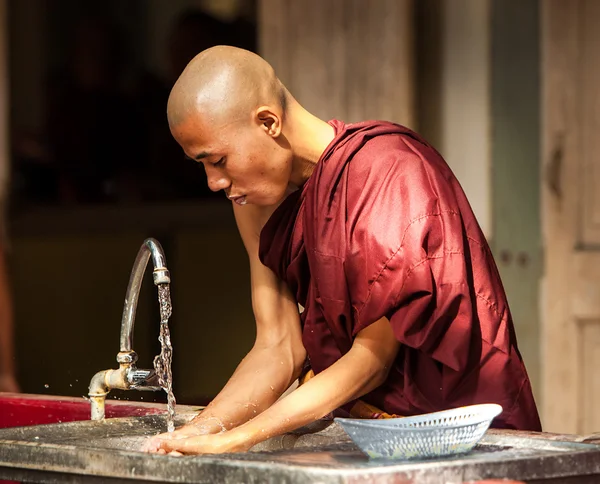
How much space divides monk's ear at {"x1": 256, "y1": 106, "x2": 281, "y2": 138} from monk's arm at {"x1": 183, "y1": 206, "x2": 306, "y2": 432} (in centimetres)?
29

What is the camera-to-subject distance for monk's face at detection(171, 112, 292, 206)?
7.02ft

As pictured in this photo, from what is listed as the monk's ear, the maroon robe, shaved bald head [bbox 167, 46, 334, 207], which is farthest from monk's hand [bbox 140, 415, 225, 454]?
the monk's ear

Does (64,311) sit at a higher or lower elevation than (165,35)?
lower

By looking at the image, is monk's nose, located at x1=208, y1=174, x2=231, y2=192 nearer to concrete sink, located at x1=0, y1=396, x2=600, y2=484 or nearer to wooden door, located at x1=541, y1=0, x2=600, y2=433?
concrete sink, located at x1=0, y1=396, x2=600, y2=484

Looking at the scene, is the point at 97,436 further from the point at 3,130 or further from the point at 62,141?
the point at 62,141

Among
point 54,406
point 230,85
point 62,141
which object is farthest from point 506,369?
point 62,141

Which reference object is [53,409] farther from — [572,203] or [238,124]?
[572,203]

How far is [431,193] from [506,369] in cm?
32

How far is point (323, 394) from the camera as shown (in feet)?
6.72

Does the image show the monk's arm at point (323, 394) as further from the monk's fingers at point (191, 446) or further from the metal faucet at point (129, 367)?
the metal faucet at point (129, 367)

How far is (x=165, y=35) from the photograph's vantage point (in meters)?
5.21

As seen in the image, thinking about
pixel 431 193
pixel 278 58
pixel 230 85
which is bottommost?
pixel 431 193

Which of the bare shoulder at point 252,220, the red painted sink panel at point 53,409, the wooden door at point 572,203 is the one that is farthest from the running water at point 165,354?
the wooden door at point 572,203

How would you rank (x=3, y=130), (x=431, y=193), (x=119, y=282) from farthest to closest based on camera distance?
(x=119, y=282) < (x=3, y=130) < (x=431, y=193)
